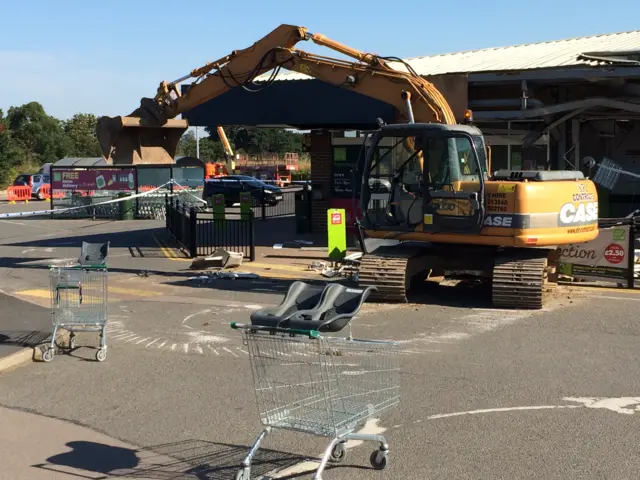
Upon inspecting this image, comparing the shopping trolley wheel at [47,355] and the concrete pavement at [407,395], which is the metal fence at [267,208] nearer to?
the concrete pavement at [407,395]

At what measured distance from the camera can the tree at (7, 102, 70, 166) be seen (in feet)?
259

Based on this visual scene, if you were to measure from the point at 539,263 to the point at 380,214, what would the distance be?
9.03 feet

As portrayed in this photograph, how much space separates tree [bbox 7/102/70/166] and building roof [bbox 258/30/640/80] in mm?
59065

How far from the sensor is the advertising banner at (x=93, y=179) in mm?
32562

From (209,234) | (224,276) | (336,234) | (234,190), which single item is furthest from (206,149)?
(224,276)

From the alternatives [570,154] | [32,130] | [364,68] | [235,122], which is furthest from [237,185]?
[32,130]

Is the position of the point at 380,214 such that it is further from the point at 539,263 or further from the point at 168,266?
the point at 168,266

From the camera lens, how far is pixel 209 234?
22.4 metres

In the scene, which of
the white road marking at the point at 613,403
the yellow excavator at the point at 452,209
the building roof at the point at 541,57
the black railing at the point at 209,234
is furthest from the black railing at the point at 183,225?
the white road marking at the point at 613,403

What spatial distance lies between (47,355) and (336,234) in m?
8.35

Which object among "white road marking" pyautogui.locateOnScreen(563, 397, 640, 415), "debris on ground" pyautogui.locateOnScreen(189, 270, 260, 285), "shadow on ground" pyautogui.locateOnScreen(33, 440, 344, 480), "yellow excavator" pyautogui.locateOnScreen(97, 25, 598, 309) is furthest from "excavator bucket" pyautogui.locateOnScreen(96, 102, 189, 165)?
"white road marking" pyautogui.locateOnScreen(563, 397, 640, 415)

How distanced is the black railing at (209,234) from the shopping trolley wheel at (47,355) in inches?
355

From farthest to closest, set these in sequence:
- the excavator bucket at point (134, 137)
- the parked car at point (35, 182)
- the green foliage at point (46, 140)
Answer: the green foliage at point (46, 140) → the parked car at point (35, 182) → the excavator bucket at point (134, 137)

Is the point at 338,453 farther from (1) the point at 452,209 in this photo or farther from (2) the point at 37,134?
(2) the point at 37,134
